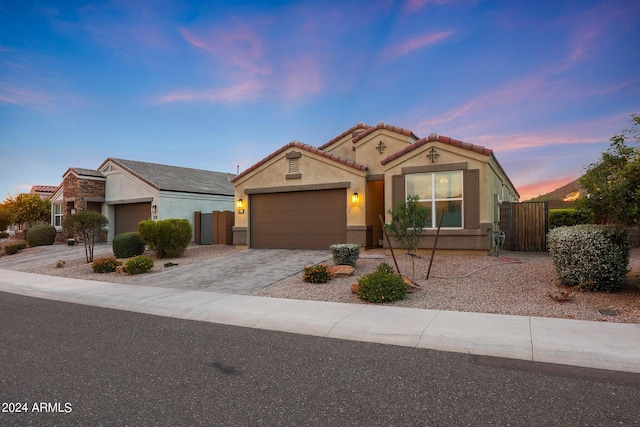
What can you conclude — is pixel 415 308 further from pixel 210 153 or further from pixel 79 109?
pixel 210 153

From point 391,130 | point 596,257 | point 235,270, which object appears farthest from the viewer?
point 391,130

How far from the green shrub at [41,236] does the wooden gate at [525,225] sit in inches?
1172

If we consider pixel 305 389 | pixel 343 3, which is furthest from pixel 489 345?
pixel 343 3

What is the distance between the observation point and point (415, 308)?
7438 mm

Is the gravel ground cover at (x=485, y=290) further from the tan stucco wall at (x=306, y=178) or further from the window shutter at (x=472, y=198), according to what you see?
the tan stucco wall at (x=306, y=178)

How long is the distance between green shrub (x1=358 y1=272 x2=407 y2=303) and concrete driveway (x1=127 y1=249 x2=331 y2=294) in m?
3.41

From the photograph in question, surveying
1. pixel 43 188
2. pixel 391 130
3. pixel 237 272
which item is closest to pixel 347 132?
pixel 391 130

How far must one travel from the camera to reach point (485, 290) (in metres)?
8.66

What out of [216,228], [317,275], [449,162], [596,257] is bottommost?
[317,275]

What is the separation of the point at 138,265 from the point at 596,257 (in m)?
13.9

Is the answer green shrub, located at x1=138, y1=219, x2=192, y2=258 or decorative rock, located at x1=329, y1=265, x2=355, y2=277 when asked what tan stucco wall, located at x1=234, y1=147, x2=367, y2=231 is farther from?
decorative rock, located at x1=329, y1=265, x2=355, y2=277

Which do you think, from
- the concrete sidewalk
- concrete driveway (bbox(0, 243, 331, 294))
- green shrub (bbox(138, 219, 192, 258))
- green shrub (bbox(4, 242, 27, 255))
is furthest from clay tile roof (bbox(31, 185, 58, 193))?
the concrete sidewalk

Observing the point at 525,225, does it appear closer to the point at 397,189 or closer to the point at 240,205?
the point at 397,189

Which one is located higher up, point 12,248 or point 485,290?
point 485,290
